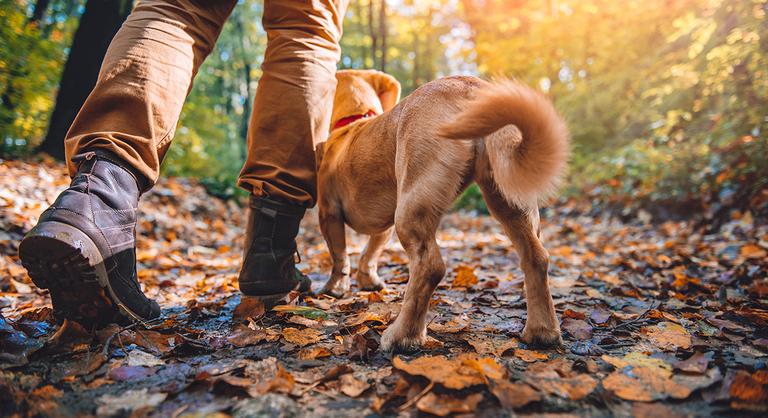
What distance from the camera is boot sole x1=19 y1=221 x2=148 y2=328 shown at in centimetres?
130

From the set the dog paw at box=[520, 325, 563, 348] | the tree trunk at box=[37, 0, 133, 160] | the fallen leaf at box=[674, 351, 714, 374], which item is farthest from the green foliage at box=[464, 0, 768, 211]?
the tree trunk at box=[37, 0, 133, 160]

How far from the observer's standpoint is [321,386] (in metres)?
1.20

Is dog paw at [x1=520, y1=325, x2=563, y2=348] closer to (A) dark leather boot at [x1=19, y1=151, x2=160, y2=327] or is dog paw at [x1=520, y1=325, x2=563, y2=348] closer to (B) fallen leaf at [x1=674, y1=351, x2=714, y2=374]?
(B) fallen leaf at [x1=674, y1=351, x2=714, y2=374]

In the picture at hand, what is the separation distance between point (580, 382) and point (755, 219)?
3.92 metres

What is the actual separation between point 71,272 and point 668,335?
2051 millimetres

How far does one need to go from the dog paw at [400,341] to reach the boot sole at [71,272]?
921 millimetres

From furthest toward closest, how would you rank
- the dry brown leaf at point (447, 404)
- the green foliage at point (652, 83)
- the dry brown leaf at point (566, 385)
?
the green foliage at point (652, 83) → the dry brown leaf at point (566, 385) → the dry brown leaf at point (447, 404)

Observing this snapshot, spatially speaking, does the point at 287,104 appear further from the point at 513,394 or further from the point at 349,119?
the point at 513,394

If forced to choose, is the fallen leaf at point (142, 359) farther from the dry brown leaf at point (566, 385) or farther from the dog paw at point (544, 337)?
the dog paw at point (544, 337)

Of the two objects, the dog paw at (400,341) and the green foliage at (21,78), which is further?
the green foliage at (21,78)

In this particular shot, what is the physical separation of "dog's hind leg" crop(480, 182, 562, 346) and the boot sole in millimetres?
1328

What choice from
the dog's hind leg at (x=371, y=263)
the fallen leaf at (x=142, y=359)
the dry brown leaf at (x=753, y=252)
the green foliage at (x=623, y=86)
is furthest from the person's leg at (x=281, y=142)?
the green foliage at (x=623, y=86)

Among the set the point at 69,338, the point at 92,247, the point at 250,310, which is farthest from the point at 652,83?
the point at 69,338

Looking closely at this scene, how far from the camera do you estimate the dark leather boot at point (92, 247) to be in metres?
1.32
